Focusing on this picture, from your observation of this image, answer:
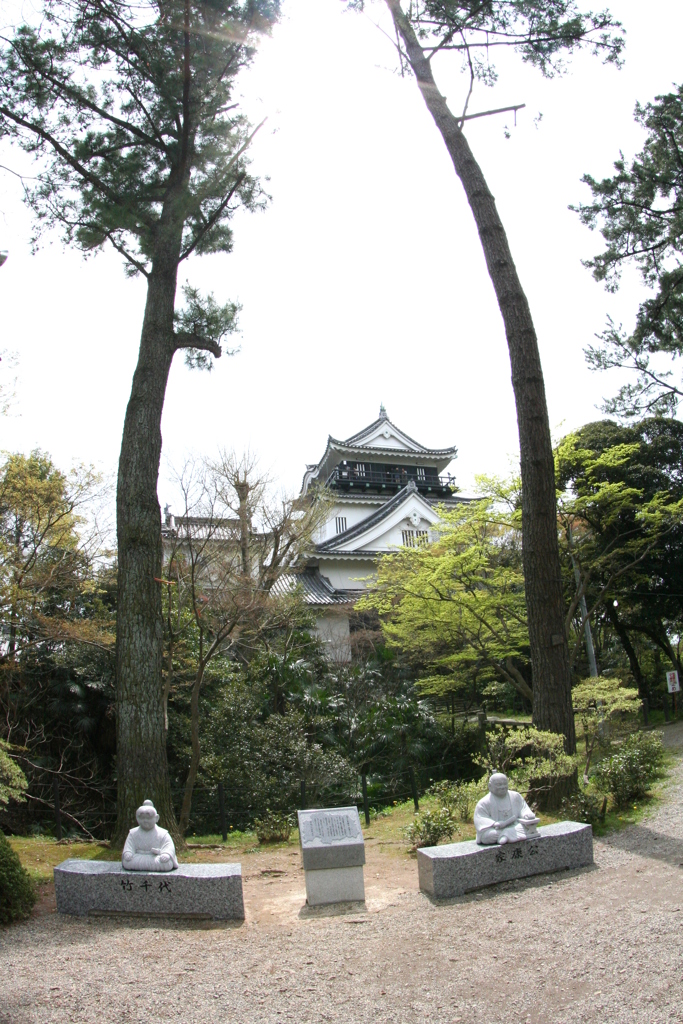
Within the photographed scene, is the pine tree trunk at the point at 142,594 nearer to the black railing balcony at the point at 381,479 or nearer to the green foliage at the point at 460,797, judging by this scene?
the green foliage at the point at 460,797

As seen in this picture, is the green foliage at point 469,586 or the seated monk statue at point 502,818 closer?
the seated monk statue at point 502,818

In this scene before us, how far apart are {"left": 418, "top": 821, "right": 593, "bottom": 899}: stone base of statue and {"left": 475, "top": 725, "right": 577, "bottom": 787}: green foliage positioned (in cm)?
109

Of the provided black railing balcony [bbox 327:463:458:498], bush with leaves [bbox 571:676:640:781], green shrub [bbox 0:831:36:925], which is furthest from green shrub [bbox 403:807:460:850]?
black railing balcony [bbox 327:463:458:498]

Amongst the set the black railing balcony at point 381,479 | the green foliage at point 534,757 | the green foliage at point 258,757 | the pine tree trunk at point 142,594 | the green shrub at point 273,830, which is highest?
the black railing balcony at point 381,479

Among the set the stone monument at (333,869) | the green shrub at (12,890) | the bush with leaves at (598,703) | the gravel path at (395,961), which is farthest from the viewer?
the bush with leaves at (598,703)

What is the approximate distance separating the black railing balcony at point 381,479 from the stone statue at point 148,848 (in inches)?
1100

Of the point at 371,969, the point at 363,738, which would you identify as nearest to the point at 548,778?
the point at 371,969

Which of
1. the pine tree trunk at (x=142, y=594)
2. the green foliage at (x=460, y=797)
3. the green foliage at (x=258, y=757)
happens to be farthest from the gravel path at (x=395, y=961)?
the green foliage at (x=258, y=757)

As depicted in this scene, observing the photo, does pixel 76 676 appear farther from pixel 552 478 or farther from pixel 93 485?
pixel 552 478

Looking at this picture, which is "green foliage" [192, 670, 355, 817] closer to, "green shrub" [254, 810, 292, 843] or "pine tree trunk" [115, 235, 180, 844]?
"green shrub" [254, 810, 292, 843]

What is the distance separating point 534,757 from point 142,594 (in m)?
4.81

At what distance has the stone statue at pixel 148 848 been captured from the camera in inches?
241

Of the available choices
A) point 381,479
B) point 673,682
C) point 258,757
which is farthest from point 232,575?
point 381,479

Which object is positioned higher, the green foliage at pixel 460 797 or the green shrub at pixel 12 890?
the green shrub at pixel 12 890
